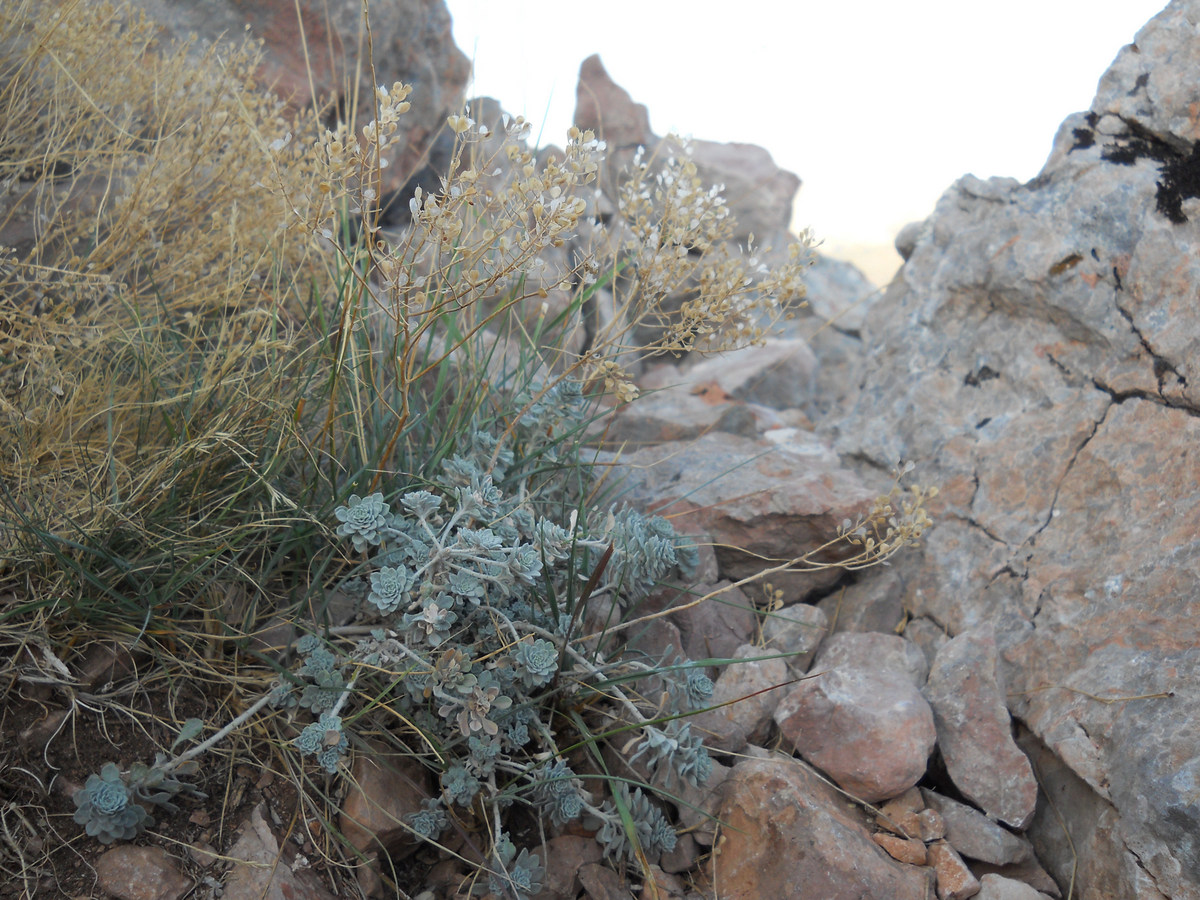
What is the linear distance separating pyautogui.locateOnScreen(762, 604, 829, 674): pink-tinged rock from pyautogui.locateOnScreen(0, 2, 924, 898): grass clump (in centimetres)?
38

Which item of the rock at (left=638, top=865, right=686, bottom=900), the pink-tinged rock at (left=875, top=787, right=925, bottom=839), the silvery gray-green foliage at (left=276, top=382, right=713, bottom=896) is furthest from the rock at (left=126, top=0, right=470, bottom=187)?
the pink-tinged rock at (left=875, top=787, right=925, bottom=839)

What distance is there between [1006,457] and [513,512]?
66.4 inches

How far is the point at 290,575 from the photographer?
6.50 feet

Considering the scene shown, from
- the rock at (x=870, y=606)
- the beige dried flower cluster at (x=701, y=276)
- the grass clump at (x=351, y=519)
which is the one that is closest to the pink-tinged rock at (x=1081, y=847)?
the rock at (x=870, y=606)

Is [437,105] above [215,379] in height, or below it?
above

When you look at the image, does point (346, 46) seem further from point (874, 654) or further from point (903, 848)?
point (903, 848)

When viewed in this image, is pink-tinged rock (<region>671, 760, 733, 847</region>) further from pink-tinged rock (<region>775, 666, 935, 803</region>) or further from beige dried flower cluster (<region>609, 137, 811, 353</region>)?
beige dried flower cluster (<region>609, 137, 811, 353</region>)

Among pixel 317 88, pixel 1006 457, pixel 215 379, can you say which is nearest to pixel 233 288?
pixel 215 379

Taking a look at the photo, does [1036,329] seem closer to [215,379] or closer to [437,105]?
[215,379]

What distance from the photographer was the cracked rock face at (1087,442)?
1.85 metres

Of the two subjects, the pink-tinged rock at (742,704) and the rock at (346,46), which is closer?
the pink-tinged rock at (742,704)

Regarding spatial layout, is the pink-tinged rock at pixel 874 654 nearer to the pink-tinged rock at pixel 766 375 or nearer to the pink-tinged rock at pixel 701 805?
the pink-tinged rock at pixel 701 805

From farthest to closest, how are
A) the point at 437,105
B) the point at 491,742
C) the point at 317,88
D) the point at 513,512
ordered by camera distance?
the point at 437,105
the point at 317,88
the point at 513,512
the point at 491,742

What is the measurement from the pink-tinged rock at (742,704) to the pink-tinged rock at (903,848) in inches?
14.6
